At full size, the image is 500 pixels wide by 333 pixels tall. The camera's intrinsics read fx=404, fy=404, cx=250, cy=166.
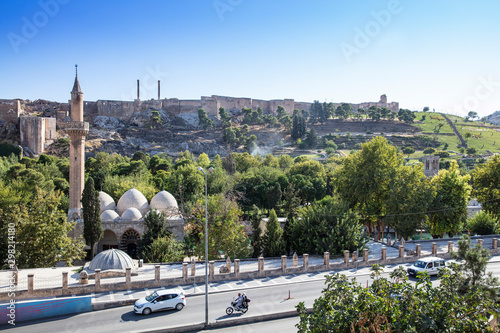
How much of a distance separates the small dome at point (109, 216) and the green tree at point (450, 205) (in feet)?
73.4

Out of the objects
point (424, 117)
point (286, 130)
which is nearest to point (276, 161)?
point (286, 130)

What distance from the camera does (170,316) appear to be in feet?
47.2

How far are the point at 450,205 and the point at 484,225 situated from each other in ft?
14.4

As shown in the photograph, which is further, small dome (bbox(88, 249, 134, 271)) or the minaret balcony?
the minaret balcony

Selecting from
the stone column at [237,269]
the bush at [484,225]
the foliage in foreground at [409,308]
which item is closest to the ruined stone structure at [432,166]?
the bush at [484,225]

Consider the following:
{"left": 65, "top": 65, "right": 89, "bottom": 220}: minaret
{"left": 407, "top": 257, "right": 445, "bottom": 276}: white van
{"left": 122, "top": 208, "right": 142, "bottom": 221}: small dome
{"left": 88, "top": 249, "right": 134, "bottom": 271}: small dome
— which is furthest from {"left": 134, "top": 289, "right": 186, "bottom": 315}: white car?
{"left": 65, "top": 65, "right": 89, "bottom": 220}: minaret

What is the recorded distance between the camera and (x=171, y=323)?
1377 centimetres

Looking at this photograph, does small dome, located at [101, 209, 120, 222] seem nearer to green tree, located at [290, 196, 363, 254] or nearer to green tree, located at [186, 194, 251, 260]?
green tree, located at [186, 194, 251, 260]

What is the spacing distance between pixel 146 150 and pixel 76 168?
47.0m

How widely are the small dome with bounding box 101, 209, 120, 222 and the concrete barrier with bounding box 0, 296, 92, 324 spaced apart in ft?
48.4

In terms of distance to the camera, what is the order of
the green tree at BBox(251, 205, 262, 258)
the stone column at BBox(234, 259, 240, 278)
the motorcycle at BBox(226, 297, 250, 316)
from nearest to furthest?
the motorcycle at BBox(226, 297, 250, 316)
the stone column at BBox(234, 259, 240, 278)
the green tree at BBox(251, 205, 262, 258)

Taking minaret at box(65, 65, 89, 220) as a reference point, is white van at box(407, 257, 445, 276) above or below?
below

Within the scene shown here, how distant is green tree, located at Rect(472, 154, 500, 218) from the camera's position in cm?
3072

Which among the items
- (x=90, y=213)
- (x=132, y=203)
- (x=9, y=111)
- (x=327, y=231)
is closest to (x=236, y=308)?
(x=327, y=231)
